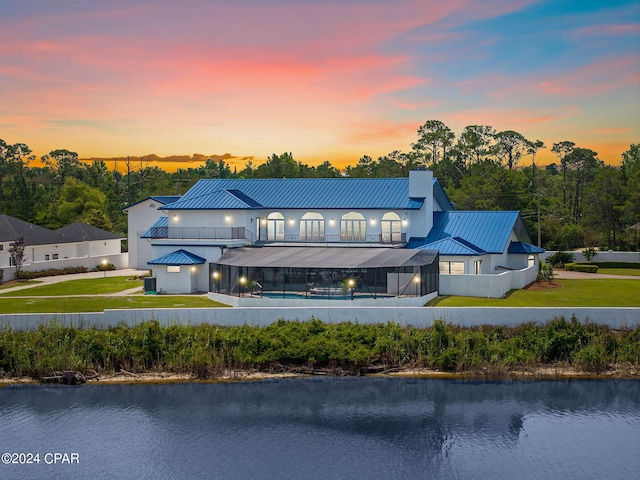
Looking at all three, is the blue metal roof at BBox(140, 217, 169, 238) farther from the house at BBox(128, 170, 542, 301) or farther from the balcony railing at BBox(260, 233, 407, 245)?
the balcony railing at BBox(260, 233, 407, 245)

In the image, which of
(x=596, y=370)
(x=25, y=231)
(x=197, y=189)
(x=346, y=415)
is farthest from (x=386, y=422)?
(x=25, y=231)

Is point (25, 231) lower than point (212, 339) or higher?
higher

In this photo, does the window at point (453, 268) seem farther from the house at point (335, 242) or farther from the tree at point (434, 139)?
the tree at point (434, 139)

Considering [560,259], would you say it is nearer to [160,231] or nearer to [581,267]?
[581,267]

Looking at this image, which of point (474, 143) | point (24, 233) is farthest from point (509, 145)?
point (24, 233)

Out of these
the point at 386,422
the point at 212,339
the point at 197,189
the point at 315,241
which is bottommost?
the point at 386,422

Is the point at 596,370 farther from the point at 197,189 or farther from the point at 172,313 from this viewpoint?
the point at 197,189

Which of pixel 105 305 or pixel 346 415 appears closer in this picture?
pixel 346 415

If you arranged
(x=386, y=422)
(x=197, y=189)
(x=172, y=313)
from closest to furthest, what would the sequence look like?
1. (x=386, y=422)
2. (x=172, y=313)
3. (x=197, y=189)
